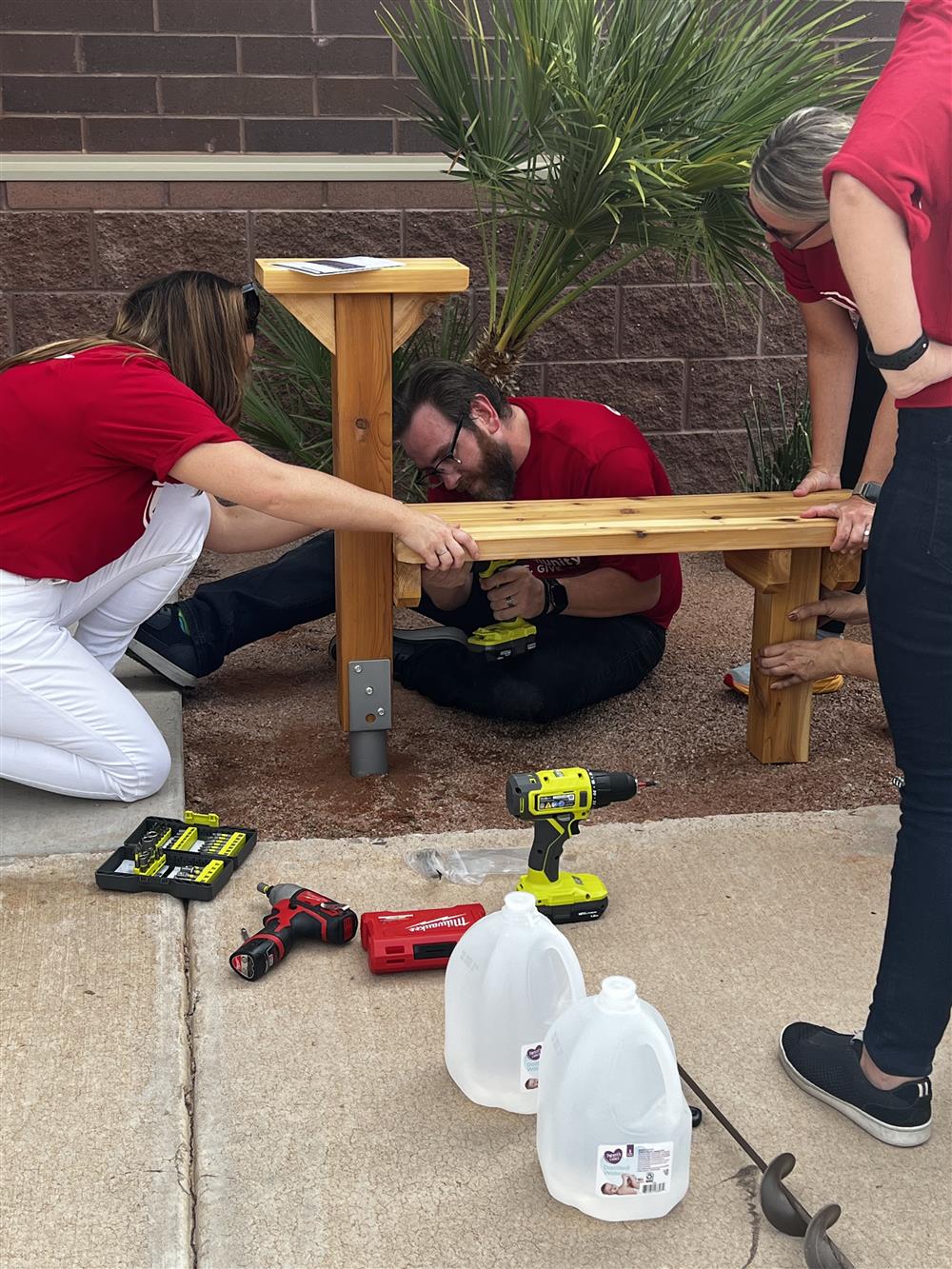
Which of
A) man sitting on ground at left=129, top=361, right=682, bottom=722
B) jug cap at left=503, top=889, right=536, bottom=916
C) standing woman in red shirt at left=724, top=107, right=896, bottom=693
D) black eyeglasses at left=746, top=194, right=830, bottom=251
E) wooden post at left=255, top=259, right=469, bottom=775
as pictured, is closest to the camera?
jug cap at left=503, top=889, right=536, bottom=916

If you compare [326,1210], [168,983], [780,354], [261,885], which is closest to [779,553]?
[261,885]

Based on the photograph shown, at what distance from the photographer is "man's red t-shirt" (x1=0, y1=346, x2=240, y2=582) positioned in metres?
3.04

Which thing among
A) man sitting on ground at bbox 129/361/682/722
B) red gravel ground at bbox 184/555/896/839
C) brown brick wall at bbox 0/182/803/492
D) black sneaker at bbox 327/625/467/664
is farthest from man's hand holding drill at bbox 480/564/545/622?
brown brick wall at bbox 0/182/803/492

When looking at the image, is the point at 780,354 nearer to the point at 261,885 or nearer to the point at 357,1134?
the point at 261,885

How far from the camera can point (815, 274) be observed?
362 cm

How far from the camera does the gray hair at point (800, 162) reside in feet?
9.92

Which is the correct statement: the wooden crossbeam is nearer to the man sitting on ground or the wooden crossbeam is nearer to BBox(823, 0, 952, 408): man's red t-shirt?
the man sitting on ground

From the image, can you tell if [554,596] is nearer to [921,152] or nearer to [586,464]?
[586,464]

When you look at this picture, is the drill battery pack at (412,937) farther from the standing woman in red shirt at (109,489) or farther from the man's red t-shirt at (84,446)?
the man's red t-shirt at (84,446)

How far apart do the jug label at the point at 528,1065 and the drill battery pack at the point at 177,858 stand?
3.17 feet

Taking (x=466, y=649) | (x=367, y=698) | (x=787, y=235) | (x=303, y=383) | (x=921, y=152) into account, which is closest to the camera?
Result: (x=921, y=152)

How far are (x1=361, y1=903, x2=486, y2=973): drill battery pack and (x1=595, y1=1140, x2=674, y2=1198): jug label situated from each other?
0.74 metres

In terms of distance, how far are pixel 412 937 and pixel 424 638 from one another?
1439 millimetres

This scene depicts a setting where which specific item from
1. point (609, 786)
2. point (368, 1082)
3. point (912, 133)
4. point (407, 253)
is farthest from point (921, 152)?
point (407, 253)
